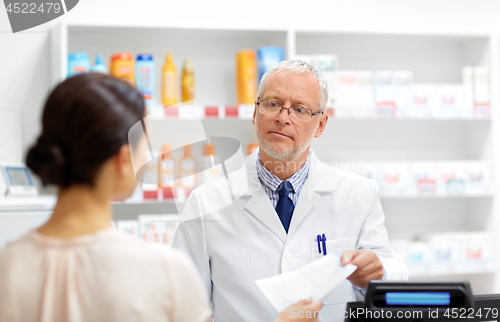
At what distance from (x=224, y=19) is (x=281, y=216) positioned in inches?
71.0

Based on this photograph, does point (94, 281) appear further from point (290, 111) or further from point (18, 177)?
point (18, 177)

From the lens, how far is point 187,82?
262 cm

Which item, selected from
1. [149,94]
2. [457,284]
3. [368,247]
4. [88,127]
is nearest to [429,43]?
[149,94]

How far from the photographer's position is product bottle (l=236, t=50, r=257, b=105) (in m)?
2.67

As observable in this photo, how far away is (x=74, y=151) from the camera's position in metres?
0.72

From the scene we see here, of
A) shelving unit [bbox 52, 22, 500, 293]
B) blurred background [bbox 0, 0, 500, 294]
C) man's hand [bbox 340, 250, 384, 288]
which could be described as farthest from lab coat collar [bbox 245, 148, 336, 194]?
shelving unit [bbox 52, 22, 500, 293]

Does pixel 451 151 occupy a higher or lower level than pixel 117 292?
lower

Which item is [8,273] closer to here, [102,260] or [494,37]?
[102,260]

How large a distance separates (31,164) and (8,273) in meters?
0.17

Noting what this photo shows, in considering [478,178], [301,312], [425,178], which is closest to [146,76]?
[425,178]

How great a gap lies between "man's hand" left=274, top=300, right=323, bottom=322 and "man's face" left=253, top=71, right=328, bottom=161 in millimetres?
581

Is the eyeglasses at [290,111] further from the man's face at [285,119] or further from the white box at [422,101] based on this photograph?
the white box at [422,101]

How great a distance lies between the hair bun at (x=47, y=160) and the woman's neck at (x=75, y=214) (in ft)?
0.12

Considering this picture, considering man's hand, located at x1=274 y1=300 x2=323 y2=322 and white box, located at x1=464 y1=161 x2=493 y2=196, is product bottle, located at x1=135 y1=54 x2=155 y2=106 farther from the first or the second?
white box, located at x1=464 y1=161 x2=493 y2=196
